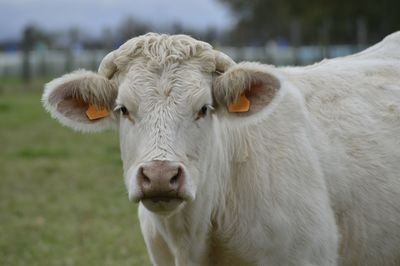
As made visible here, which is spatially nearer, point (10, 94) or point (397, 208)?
point (397, 208)

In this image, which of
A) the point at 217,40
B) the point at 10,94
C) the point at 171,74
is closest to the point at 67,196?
the point at 171,74

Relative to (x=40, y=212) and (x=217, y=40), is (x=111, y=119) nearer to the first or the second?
(x=40, y=212)

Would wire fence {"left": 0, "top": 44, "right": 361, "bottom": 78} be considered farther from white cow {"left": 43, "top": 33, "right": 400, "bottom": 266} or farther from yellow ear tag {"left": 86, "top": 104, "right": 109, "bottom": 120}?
yellow ear tag {"left": 86, "top": 104, "right": 109, "bottom": 120}

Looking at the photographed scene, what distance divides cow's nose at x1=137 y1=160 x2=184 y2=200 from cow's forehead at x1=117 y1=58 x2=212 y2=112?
0.40 metres

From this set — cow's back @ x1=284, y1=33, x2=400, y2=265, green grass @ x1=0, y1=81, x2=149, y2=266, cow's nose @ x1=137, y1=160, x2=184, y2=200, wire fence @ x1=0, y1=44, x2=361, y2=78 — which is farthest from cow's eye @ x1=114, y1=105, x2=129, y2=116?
wire fence @ x1=0, y1=44, x2=361, y2=78

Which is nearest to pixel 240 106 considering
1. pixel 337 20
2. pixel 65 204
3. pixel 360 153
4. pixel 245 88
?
pixel 245 88

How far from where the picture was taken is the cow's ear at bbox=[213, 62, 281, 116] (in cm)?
429

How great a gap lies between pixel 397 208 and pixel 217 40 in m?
29.7

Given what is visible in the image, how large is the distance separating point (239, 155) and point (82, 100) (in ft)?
3.07

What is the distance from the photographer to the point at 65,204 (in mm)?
9633

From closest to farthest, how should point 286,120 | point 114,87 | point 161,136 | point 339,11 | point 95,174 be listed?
point 161,136 → point 114,87 → point 286,120 → point 95,174 → point 339,11

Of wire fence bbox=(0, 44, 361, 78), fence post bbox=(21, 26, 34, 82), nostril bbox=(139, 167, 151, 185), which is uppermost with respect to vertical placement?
nostril bbox=(139, 167, 151, 185)

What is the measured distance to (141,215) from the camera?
491cm

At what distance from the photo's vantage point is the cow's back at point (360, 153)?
4.74 meters
